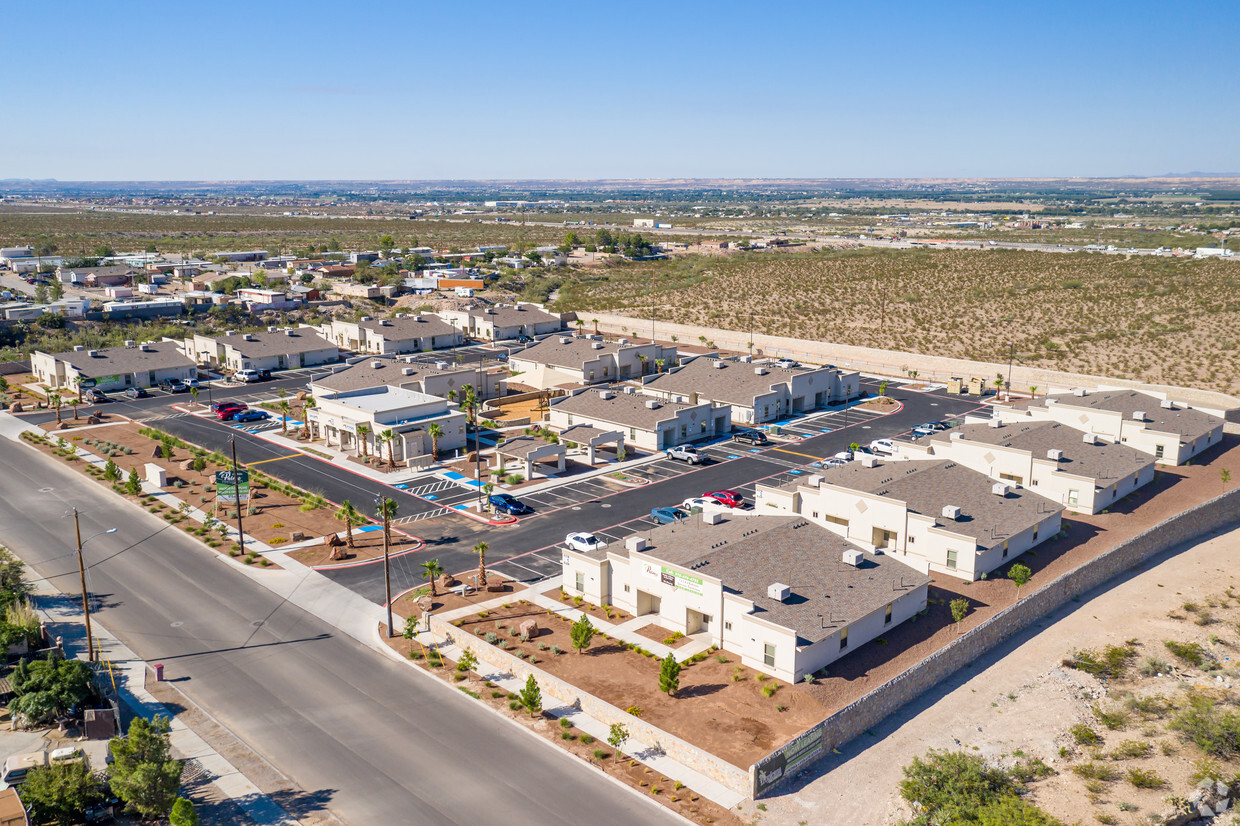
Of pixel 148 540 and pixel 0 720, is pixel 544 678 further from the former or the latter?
pixel 148 540

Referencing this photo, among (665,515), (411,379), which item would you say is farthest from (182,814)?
(411,379)

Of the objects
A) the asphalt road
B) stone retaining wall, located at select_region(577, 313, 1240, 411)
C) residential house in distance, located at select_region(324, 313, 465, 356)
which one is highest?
residential house in distance, located at select_region(324, 313, 465, 356)

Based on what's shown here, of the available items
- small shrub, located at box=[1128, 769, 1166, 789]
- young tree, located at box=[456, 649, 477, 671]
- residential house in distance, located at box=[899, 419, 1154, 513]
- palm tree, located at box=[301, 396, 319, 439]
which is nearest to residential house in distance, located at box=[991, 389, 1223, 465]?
residential house in distance, located at box=[899, 419, 1154, 513]

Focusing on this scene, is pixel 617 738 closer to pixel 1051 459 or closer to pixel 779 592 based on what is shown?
pixel 779 592

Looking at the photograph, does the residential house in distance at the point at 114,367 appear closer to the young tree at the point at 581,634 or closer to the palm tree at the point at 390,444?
the palm tree at the point at 390,444

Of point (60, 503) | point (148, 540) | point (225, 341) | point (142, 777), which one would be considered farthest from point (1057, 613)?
point (225, 341)

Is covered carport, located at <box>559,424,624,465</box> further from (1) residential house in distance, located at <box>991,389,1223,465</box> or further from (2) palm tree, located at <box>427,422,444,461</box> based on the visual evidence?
(1) residential house in distance, located at <box>991,389,1223,465</box>
